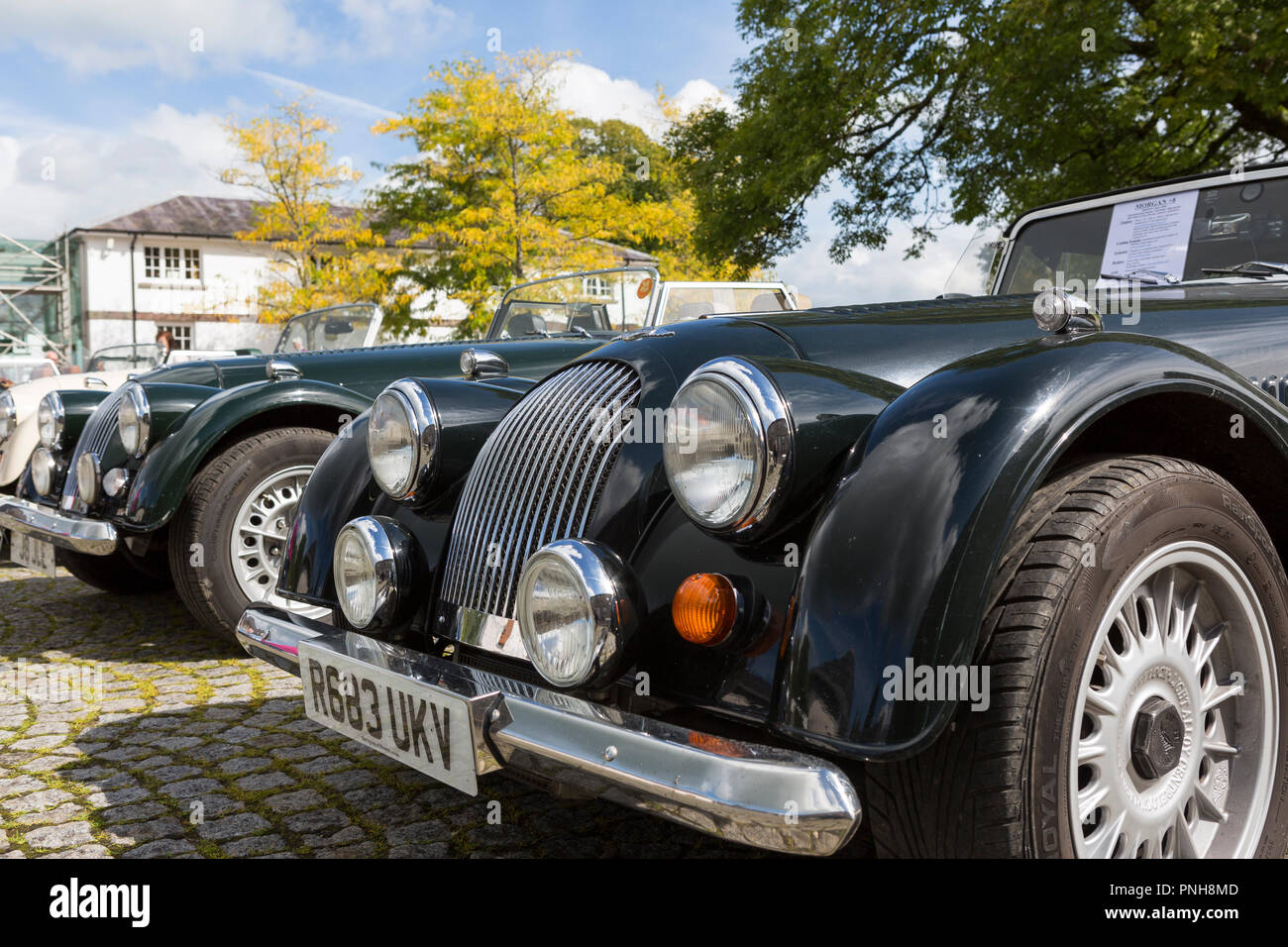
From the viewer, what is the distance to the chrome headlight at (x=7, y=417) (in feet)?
19.7

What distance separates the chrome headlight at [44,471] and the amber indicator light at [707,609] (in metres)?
4.02

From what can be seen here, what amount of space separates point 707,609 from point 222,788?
5.94ft

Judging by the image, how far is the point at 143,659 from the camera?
4.27m

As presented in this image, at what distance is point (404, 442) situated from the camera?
2652mm

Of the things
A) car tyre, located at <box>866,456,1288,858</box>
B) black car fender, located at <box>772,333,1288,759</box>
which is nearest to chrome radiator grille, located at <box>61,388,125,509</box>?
black car fender, located at <box>772,333,1288,759</box>

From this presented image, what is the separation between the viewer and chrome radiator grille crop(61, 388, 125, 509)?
4.34 metres

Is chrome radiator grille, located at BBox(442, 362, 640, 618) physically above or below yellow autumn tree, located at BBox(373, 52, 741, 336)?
below

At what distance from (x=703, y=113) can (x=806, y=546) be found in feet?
52.7

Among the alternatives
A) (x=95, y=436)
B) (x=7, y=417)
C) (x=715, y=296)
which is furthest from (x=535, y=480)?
(x=7, y=417)

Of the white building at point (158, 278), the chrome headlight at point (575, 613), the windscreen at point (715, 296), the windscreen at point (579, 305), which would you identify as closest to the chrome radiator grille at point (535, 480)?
the chrome headlight at point (575, 613)

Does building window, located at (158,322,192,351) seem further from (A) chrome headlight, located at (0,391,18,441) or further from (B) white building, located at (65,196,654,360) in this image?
(A) chrome headlight, located at (0,391,18,441)

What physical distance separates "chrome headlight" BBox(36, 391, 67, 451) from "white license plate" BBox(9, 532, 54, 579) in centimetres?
59
